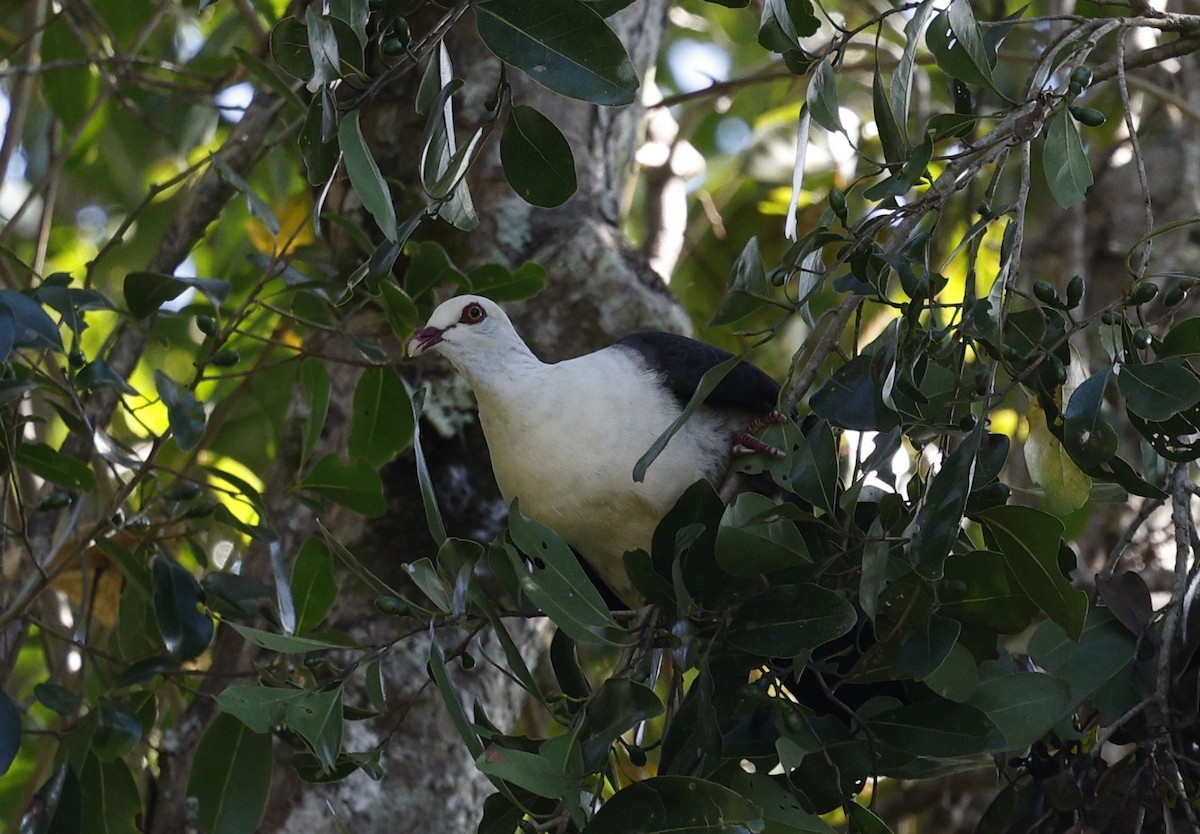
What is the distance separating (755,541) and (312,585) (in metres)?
1.26

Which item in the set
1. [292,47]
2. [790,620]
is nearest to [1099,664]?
[790,620]

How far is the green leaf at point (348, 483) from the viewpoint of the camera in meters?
2.91

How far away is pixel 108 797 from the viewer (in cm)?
269

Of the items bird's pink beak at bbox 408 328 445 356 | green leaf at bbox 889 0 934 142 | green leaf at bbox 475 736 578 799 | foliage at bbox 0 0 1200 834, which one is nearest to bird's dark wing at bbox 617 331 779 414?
bird's pink beak at bbox 408 328 445 356

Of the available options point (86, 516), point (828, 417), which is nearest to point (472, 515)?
point (86, 516)

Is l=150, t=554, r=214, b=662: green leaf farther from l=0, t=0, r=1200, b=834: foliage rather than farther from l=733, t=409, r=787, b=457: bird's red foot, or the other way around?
l=733, t=409, r=787, b=457: bird's red foot

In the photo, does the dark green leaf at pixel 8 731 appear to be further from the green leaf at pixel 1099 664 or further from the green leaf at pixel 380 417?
the green leaf at pixel 1099 664

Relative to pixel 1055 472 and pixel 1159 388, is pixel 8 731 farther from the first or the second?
pixel 1159 388

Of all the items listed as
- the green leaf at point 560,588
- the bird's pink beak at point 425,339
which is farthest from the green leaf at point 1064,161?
the bird's pink beak at point 425,339

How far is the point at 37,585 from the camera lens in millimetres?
2697

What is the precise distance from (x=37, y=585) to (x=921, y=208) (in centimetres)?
187

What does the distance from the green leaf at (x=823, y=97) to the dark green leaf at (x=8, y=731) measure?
173 cm

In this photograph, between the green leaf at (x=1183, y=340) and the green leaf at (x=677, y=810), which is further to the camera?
the green leaf at (x=1183, y=340)

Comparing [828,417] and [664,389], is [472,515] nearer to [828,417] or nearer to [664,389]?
[664,389]
